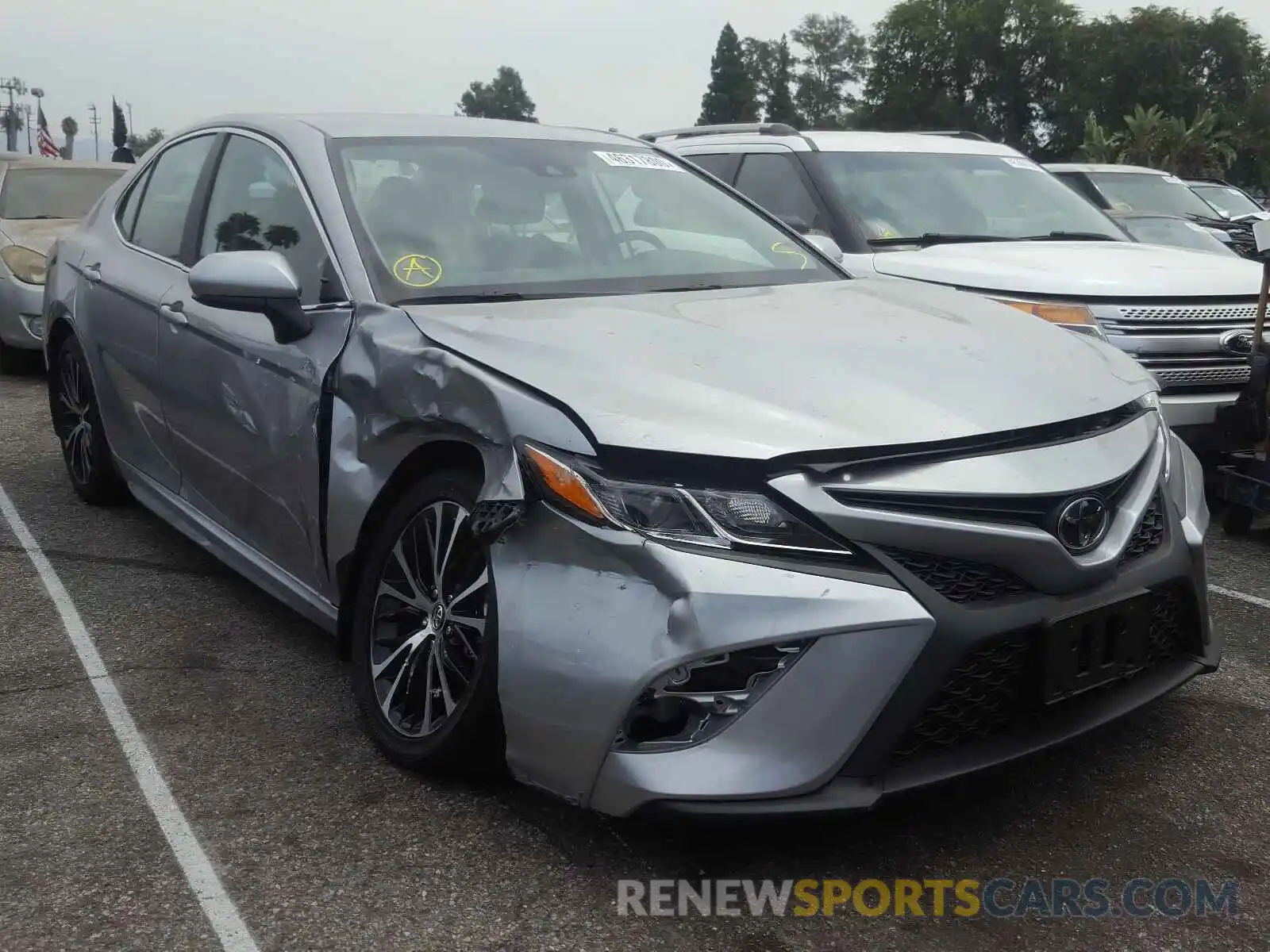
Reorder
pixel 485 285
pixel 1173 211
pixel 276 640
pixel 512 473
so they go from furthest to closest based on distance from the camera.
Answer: pixel 1173 211 → pixel 276 640 → pixel 485 285 → pixel 512 473

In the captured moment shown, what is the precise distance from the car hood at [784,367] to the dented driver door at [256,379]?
436mm

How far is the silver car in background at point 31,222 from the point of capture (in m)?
9.16

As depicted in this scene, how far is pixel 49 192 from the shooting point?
1042 cm

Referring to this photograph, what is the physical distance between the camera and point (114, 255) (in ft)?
16.2

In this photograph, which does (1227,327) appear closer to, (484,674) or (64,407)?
(484,674)

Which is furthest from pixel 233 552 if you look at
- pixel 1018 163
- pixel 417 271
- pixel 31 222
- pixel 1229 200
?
pixel 1229 200

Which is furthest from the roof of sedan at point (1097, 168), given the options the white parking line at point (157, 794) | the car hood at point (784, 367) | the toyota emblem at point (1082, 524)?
the toyota emblem at point (1082, 524)

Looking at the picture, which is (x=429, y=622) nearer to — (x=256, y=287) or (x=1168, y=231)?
(x=256, y=287)

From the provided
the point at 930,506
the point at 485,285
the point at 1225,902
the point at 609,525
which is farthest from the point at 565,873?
the point at 485,285

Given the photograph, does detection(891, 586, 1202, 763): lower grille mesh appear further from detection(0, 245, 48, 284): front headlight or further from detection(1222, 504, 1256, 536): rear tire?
detection(0, 245, 48, 284): front headlight

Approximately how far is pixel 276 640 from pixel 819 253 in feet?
6.74

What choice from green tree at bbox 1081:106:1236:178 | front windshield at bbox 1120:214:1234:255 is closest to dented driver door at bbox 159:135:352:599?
front windshield at bbox 1120:214:1234:255

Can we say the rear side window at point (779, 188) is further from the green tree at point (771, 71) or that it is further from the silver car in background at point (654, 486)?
the green tree at point (771, 71)

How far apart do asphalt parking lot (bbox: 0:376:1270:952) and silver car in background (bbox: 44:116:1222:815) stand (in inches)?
8.8
